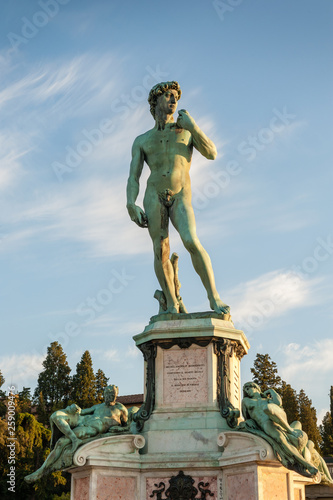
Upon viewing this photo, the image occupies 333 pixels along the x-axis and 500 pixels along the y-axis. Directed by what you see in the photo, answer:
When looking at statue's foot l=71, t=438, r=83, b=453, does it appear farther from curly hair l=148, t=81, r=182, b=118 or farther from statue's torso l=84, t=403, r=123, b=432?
curly hair l=148, t=81, r=182, b=118

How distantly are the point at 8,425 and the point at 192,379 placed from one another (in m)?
31.5

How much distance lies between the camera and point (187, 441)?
10562 mm

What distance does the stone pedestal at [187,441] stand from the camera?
9.98 metres

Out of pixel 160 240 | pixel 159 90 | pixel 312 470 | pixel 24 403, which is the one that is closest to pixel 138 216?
pixel 160 240

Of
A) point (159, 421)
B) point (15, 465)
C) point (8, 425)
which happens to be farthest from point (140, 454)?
point (15, 465)

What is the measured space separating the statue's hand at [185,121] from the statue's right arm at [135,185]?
98cm

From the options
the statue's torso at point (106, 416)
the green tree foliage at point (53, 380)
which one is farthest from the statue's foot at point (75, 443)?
the green tree foliage at point (53, 380)

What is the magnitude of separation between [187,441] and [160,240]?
3.58m

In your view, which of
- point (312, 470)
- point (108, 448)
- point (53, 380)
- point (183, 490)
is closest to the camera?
point (312, 470)

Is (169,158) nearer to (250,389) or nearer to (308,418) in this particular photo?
(250,389)

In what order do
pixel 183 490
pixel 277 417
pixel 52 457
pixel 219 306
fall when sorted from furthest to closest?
pixel 219 306 < pixel 52 457 < pixel 183 490 < pixel 277 417

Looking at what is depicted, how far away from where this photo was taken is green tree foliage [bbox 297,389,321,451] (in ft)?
145

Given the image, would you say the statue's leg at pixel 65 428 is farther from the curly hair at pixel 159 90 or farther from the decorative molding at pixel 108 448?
the curly hair at pixel 159 90

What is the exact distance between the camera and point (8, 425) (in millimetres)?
39938
